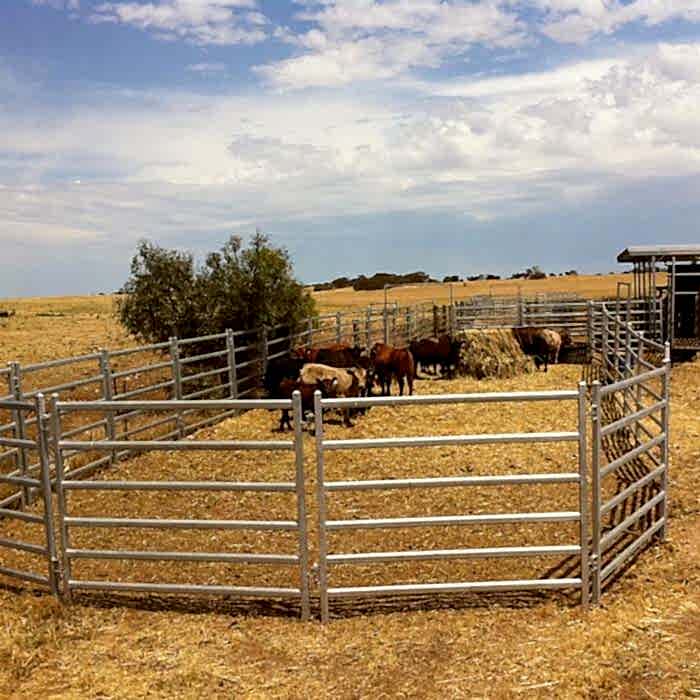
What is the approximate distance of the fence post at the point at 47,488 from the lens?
5.57 m

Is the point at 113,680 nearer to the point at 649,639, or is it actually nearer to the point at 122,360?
the point at 649,639

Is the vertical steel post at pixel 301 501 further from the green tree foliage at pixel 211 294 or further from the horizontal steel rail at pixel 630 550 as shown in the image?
the green tree foliage at pixel 211 294

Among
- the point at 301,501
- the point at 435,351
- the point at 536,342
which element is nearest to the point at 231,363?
the point at 435,351

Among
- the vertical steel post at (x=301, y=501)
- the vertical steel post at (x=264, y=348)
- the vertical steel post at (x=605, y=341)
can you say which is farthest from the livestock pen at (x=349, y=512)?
the vertical steel post at (x=605, y=341)

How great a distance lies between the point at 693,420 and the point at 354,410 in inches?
205

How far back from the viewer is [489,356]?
17578 mm

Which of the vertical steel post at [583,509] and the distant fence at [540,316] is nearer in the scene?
the vertical steel post at [583,509]

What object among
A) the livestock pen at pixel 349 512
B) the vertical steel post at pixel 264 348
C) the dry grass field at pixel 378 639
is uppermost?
the vertical steel post at pixel 264 348

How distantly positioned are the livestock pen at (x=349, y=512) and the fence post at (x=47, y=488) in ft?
0.07

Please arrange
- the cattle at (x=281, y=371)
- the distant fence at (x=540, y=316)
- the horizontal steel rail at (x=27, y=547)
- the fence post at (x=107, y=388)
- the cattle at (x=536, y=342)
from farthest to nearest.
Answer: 1. the distant fence at (x=540, y=316)
2. the cattle at (x=536, y=342)
3. the cattle at (x=281, y=371)
4. the fence post at (x=107, y=388)
5. the horizontal steel rail at (x=27, y=547)

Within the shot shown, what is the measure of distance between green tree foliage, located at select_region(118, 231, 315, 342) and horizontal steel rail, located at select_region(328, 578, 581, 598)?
36.7 feet

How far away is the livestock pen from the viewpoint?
5242mm

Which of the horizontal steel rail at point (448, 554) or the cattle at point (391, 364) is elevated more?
the cattle at point (391, 364)

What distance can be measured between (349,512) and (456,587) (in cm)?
236
